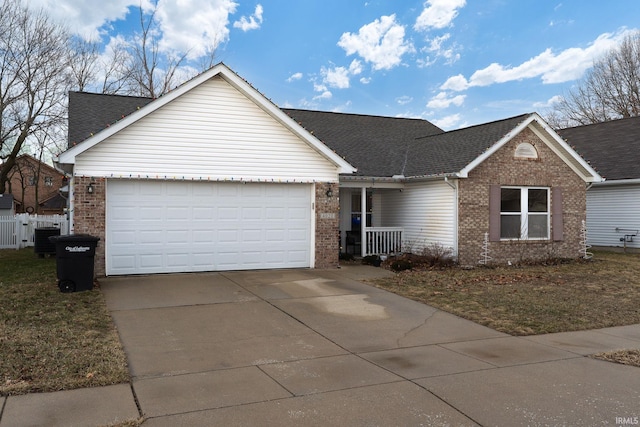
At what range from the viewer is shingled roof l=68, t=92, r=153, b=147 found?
12641 mm

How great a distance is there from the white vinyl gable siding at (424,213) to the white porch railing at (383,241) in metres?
0.31

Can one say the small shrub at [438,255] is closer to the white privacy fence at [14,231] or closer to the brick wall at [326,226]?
the brick wall at [326,226]

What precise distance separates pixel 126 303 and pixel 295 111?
1303 centimetres

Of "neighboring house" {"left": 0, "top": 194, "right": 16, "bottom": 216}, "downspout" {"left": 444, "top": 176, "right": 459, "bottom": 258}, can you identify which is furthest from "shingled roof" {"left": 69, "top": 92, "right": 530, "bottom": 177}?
"neighboring house" {"left": 0, "top": 194, "right": 16, "bottom": 216}

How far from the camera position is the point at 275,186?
45.6 ft

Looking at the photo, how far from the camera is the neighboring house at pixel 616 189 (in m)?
20.5

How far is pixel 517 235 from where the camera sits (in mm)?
16219

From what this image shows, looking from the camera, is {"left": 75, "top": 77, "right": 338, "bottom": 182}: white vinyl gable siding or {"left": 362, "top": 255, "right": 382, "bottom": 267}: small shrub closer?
{"left": 75, "top": 77, "right": 338, "bottom": 182}: white vinyl gable siding

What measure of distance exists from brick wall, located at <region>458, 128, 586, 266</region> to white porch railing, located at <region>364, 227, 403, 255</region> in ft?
7.92

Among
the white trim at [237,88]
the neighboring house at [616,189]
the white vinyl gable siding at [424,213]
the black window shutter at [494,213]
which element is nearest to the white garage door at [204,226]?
the white trim at [237,88]

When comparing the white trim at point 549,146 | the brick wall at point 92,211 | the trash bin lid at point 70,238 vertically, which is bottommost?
the trash bin lid at point 70,238

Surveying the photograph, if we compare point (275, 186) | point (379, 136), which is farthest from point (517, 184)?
point (275, 186)

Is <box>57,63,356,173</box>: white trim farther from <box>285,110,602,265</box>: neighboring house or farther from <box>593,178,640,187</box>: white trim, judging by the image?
<box>593,178,640,187</box>: white trim

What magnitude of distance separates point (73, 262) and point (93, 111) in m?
5.69
